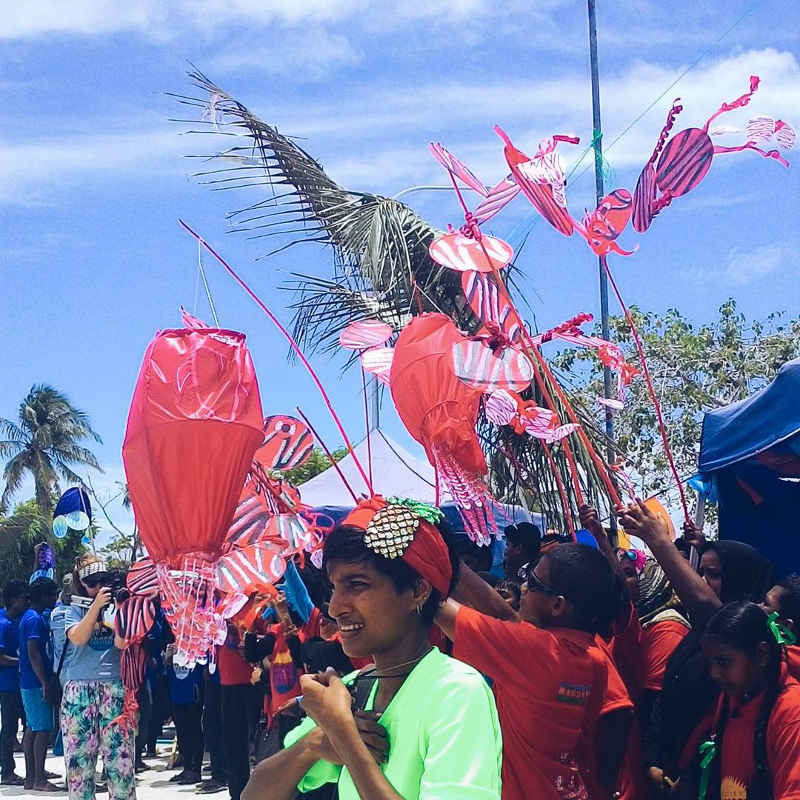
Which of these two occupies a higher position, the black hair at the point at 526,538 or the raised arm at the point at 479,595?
the raised arm at the point at 479,595

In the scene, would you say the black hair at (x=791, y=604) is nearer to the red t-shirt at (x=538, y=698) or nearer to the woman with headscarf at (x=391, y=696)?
the red t-shirt at (x=538, y=698)

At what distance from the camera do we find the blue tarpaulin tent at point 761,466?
573 centimetres

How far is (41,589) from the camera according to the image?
10383 millimetres

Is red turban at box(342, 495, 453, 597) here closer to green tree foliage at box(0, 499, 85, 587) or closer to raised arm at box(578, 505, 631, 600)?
raised arm at box(578, 505, 631, 600)

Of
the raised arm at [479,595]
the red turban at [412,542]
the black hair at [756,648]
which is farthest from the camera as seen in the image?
the raised arm at [479,595]

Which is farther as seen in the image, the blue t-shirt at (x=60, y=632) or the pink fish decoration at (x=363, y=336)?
the blue t-shirt at (x=60, y=632)

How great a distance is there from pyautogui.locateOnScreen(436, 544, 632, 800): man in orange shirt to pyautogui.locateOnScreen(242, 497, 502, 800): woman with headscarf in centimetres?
102

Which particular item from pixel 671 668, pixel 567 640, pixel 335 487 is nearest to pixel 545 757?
pixel 567 640

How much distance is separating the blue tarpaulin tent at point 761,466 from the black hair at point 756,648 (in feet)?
8.01

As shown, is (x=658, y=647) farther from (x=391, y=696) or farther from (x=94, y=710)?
(x=94, y=710)

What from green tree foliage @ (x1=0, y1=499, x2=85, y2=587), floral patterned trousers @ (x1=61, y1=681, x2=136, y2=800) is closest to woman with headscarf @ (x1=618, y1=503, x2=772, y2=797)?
floral patterned trousers @ (x1=61, y1=681, x2=136, y2=800)

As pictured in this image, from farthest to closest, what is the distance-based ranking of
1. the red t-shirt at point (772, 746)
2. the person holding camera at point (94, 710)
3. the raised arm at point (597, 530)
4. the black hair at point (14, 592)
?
the black hair at point (14, 592) < the person holding camera at point (94, 710) < the raised arm at point (597, 530) < the red t-shirt at point (772, 746)

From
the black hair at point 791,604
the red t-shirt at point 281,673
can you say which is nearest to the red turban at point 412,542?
the black hair at point 791,604

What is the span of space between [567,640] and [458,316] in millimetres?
6304
